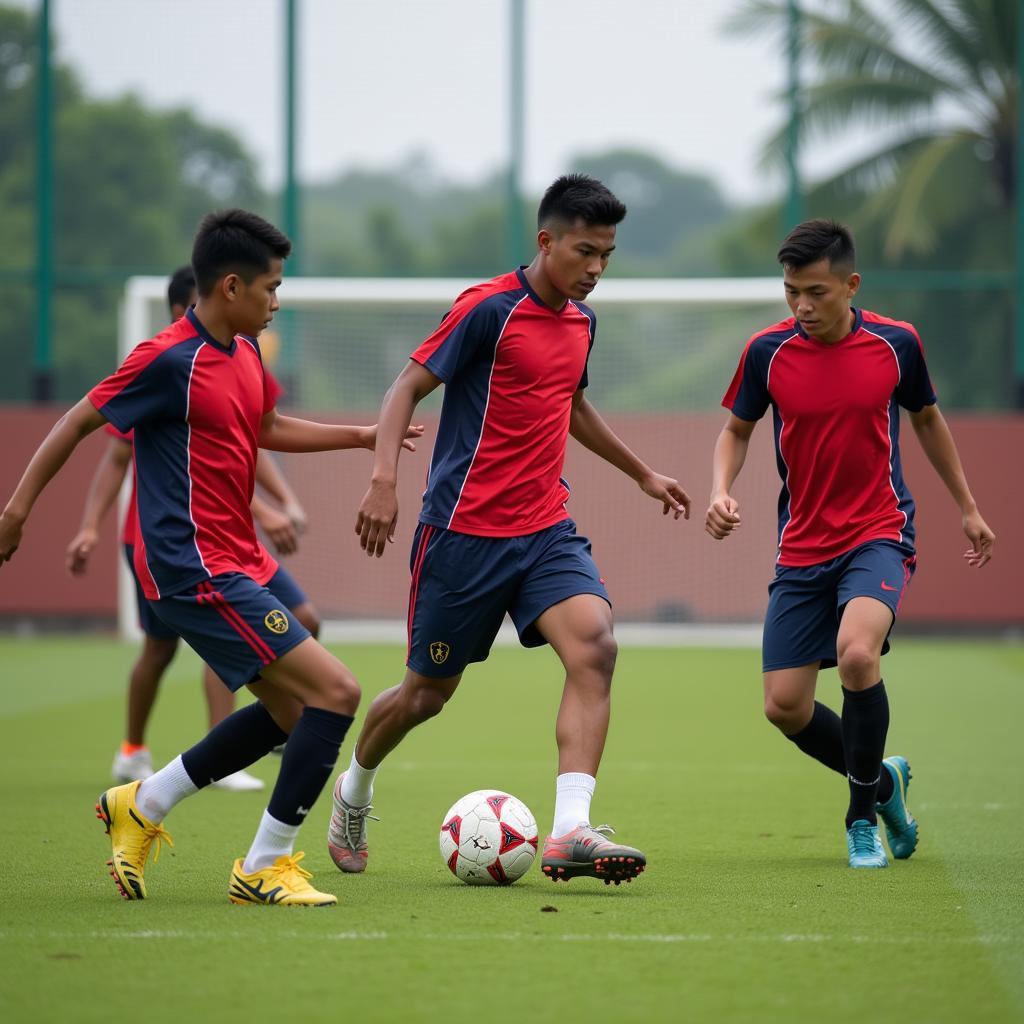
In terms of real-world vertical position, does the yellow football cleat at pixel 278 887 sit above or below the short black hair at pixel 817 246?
below

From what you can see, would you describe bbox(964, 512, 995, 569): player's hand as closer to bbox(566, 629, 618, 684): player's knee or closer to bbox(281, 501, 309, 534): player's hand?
bbox(566, 629, 618, 684): player's knee

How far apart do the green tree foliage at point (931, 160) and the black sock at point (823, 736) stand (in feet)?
59.5

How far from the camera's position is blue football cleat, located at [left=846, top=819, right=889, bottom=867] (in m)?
5.65

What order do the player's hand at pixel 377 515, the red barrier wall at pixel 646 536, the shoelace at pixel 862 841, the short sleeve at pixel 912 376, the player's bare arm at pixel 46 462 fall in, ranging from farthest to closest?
the red barrier wall at pixel 646 536
the short sleeve at pixel 912 376
the shoelace at pixel 862 841
the player's hand at pixel 377 515
the player's bare arm at pixel 46 462

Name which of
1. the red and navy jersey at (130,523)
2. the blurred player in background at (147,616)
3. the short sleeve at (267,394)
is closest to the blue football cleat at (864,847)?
the short sleeve at (267,394)

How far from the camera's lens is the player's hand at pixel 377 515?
503cm

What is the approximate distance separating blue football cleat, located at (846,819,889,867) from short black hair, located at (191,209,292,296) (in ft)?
8.73

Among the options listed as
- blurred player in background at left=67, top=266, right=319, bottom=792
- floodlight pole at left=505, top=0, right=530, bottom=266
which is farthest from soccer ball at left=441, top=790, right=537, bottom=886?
floodlight pole at left=505, top=0, right=530, bottom=266

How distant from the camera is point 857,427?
586 cm

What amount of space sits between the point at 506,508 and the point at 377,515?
586mm

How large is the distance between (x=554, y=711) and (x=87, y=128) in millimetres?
23004

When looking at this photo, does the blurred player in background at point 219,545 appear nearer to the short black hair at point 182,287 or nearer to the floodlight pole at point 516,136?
the short black hair at point 182,287

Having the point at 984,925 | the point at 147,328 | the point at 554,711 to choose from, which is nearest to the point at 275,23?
the point at 147,328

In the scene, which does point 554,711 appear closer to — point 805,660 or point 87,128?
point 805,660
